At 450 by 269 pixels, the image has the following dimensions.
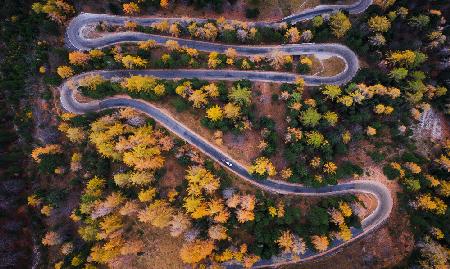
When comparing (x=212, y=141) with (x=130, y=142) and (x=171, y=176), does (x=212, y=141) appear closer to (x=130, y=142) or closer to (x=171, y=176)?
(x=171, y=176)

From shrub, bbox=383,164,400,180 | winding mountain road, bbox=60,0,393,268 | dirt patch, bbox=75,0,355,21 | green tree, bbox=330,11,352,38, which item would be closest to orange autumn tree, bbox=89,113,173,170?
winding mountain road, bbox=60,0,393,268

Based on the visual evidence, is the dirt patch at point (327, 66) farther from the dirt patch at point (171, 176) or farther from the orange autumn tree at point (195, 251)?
the orange autumn tree at point (195, 251)

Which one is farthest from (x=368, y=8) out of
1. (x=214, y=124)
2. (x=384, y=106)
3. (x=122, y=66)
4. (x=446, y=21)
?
(x=122, y=66)

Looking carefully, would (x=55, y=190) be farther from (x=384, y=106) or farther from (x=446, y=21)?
(x=446, y=21)

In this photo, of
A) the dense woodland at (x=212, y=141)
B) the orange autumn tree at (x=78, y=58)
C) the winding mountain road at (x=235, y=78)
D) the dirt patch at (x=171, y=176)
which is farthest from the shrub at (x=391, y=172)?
the orange autumn tree at (x=78, y=58)

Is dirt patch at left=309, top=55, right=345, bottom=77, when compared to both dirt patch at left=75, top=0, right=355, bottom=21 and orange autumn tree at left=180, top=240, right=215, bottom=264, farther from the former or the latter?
orange autumn tree at left=180, top=240, right=215, bottom=264
